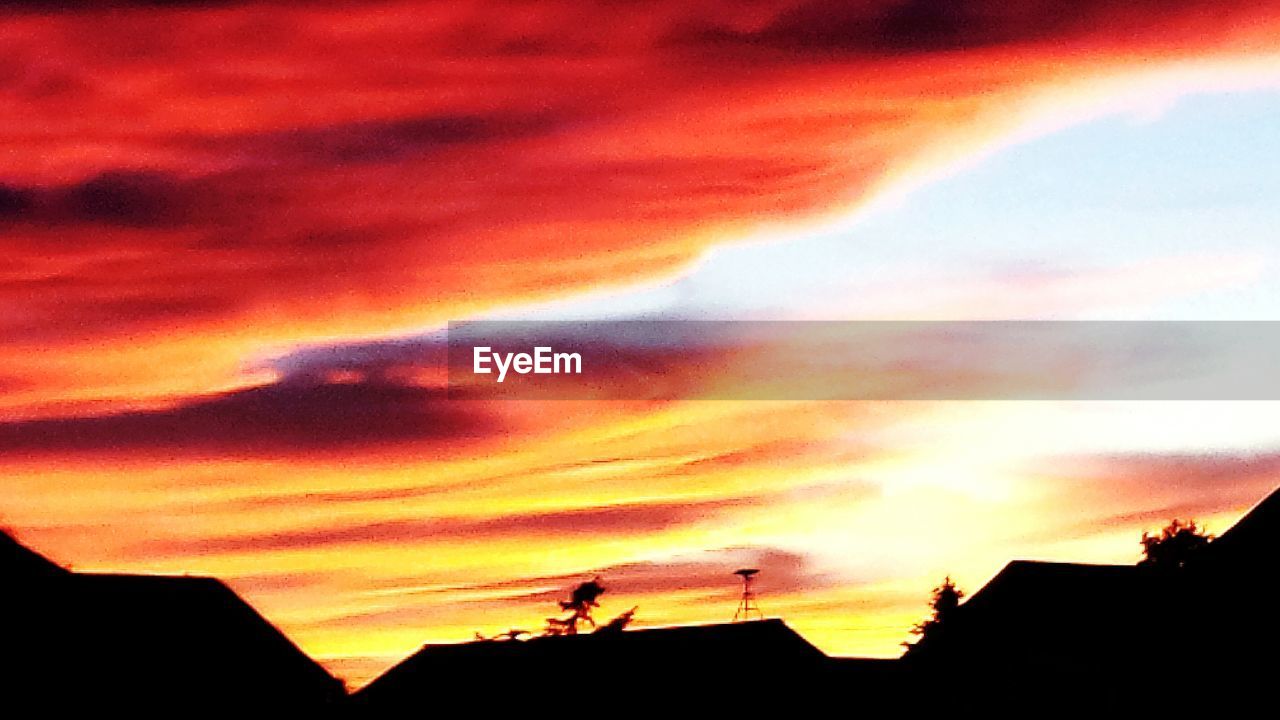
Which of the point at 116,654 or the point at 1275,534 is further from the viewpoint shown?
the point at 116,654

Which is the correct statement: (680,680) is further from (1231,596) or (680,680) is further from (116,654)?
(1231,596)

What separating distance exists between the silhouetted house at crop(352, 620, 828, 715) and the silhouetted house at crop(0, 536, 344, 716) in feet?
10.9

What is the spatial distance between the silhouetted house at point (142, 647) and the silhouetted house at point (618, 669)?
331 centimetres

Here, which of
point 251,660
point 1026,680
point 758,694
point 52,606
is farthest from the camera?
point 251,660

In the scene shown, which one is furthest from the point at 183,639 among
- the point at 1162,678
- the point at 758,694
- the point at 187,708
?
the point at 1162,678

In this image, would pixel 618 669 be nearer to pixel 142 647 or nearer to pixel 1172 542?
pixel 142 647

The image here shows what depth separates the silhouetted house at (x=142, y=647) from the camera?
4197cm

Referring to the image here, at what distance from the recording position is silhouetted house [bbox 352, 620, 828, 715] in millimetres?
46312

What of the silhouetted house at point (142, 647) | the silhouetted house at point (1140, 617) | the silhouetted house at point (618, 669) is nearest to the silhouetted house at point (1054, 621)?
the silhouetted house at point (1140, 617)

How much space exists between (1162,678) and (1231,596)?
2.15 meters

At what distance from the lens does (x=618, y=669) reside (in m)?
47.1

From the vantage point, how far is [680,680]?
46.5 meters

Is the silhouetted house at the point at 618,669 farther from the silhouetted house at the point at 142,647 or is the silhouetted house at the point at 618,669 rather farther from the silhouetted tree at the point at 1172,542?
the silhouetted tree at the point at 1172,542

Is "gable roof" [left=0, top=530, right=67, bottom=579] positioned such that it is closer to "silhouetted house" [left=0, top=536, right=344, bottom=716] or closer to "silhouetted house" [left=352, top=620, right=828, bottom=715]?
"silhouetted house" [left=0, top=536, right=344, bottom=716]
